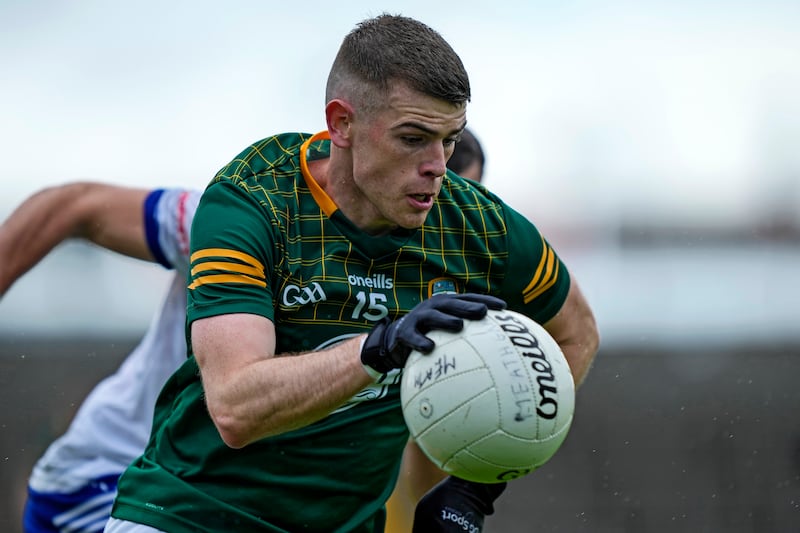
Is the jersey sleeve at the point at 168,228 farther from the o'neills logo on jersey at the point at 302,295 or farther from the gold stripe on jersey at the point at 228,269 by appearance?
the gold stripe on jersey at the point at 228,269

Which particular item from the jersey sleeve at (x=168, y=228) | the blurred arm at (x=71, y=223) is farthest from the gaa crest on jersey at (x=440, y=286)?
the blurred arm at (x=71, y=223)

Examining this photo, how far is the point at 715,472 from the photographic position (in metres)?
13.1

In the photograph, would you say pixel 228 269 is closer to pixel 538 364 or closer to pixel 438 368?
pixel 438 368

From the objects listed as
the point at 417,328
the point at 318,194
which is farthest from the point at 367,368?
the point at 318,194

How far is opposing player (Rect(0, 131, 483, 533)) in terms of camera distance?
533 cm

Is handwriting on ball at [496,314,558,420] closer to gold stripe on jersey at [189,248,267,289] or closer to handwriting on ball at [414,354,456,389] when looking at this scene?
handwriting on ball at [414,354,456,389]

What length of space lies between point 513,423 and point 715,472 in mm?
10453

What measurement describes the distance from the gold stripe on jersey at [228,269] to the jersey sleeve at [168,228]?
1734mm

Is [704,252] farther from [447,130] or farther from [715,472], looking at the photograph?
[447,130]

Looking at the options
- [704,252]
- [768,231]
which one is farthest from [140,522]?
[768,231]

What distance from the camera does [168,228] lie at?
544 cm

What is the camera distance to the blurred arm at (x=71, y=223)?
17.3 ft

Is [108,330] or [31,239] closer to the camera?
[31,239]

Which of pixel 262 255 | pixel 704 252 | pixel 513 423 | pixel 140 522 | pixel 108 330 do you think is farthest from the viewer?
pixel 704 252
